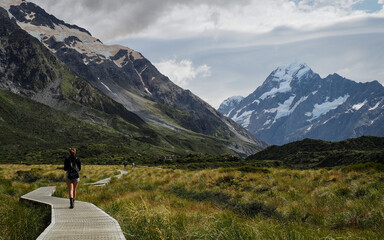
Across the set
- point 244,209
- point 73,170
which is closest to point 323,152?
point 244,209

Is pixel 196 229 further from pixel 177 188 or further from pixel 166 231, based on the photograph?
pixel 177 188

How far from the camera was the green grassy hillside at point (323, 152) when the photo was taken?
9038cm

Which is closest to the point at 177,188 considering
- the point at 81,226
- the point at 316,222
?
the point at 316,222

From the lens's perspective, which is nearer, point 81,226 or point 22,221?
point 81,226

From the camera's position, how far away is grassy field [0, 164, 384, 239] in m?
7.53

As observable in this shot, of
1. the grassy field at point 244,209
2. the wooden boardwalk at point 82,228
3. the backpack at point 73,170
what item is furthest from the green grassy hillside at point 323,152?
the wooden boardwalk at point 82,228

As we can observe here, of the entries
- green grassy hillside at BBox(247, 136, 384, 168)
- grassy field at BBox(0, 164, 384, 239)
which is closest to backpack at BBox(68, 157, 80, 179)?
grassy field at BBox(0, 164, 384, 239)

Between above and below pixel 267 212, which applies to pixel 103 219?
above

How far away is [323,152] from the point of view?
114m

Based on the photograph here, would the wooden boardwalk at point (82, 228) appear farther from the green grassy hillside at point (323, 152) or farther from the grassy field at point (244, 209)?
the green grassy hillside at point (323, 152)

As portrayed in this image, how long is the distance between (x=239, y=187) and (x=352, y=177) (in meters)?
6.80

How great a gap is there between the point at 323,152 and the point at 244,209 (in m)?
110

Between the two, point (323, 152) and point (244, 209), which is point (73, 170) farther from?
point (323, 152)

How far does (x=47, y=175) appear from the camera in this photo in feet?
132
